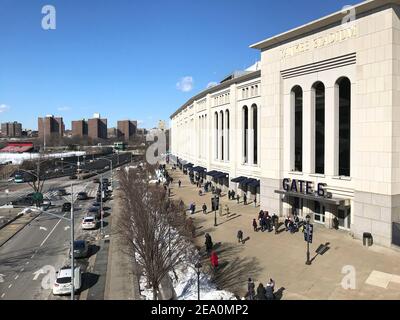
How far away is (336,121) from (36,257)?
21.9 metres

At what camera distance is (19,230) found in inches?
1281

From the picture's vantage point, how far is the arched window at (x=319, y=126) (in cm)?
2922

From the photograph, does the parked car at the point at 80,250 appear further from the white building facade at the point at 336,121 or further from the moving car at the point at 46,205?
the moving car at the point at 46,205

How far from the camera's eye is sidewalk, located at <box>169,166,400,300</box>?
17.2 m

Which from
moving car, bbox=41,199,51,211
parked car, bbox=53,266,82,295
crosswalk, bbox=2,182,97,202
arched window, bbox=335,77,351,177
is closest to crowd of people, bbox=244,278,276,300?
parked car, bbox=53,266,82,295

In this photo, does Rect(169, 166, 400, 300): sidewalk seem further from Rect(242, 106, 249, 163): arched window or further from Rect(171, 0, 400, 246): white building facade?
Rect(242, 106, 249, 163): arched window

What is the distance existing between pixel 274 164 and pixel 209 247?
11.9m

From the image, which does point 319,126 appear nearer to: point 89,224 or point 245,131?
point 245,131

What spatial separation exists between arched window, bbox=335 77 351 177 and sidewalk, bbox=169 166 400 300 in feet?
15.4

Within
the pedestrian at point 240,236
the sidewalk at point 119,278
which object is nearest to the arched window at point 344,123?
the pedestrian at point 240,236

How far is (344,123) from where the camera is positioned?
27281mm

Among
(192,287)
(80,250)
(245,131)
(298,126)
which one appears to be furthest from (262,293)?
(245,131)

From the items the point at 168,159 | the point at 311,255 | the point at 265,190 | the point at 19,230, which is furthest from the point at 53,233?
the point at 168,159
